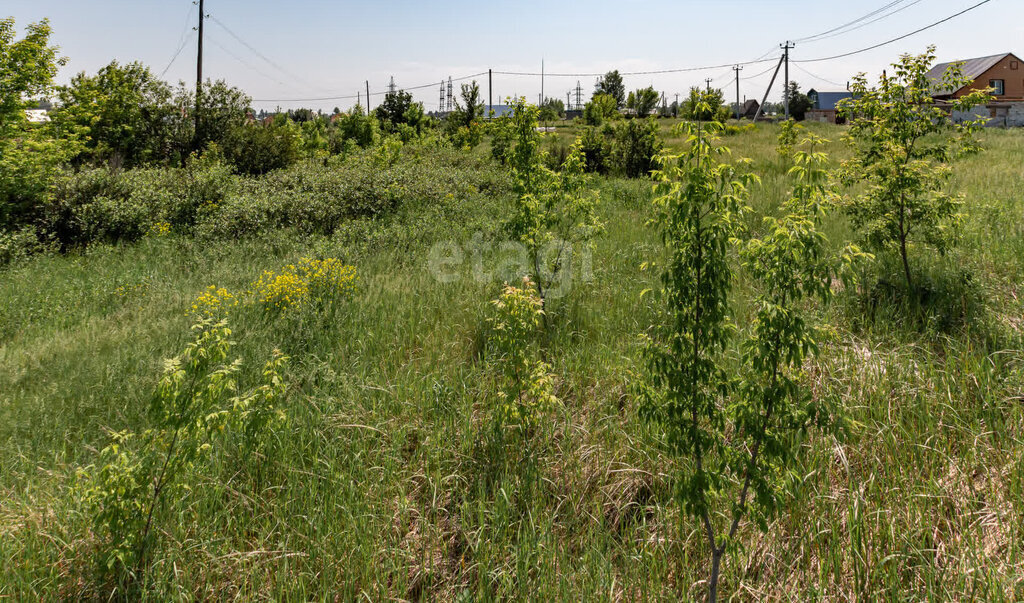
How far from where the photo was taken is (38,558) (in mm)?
2768

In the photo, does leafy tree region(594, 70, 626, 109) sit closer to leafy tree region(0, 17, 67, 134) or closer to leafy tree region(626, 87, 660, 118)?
leafy tree region(626, 87, 660, 118)

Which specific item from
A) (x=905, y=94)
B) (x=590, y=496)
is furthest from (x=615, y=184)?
(x=590, y=496)

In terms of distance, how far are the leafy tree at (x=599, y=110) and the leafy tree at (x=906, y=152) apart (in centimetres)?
3663

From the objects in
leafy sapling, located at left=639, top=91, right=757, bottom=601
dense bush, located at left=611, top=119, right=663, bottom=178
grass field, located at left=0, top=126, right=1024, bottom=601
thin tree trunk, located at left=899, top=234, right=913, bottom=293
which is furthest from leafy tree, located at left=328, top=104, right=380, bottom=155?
leafy sapling, located at left=639, top=91, right=757, bottom=601

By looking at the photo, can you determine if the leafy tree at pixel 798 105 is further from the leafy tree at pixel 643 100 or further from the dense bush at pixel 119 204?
the dense bush at pixel 119 204

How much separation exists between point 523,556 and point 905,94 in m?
5.92

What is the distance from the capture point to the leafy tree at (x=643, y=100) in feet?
161

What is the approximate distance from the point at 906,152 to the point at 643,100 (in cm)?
4880

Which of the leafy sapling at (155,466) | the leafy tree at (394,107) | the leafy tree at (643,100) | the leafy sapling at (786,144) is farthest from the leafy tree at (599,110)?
the leafy sapling at (155,466)

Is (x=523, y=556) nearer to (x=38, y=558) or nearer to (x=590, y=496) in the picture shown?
(x=590, y=496)

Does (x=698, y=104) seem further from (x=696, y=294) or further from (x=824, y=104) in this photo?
(x=824, y=104)

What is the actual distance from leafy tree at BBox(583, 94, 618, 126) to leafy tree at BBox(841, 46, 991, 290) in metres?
36.6

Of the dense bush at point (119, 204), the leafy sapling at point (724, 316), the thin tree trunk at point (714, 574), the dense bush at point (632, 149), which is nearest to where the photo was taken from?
the leafy sapling at point (724, 316)

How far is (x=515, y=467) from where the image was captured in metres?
3.57
